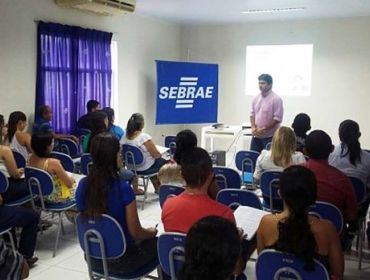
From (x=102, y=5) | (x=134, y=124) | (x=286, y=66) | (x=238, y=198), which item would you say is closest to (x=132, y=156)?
(x=134, y=124)

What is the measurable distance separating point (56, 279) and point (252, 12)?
591 centimetres

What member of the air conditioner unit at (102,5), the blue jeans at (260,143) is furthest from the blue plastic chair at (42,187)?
the air conditioner unit at (102,5)

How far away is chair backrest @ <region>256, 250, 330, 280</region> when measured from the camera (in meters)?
1.72

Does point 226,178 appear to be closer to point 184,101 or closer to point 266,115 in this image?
point 266,115

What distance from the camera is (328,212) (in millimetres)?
2572

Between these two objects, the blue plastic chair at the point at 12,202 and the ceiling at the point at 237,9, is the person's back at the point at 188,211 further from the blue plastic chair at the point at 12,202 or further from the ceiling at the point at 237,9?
the ceiling at the point at 237,9

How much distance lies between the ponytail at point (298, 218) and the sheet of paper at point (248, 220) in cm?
35

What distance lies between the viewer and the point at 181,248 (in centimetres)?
196

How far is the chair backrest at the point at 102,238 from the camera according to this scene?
224 cm

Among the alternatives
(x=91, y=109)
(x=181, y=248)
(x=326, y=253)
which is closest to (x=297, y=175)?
(x=326, y=253)

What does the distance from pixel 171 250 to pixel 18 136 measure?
3.13 m

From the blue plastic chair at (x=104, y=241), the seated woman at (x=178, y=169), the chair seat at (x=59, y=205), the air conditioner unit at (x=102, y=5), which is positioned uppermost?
the air conditioner unit at (x=102, y=5)

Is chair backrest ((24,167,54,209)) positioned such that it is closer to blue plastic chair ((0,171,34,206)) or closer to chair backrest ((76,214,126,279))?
blue plastic chair ((0,171,34,206))

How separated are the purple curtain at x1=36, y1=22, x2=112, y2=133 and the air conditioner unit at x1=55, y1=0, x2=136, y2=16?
0.32 meters
